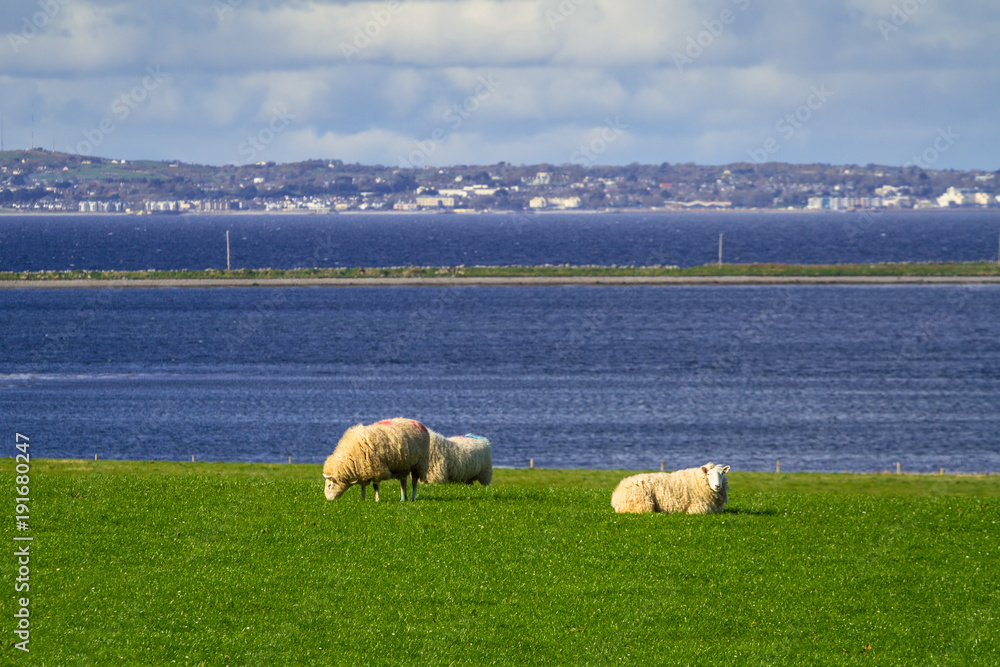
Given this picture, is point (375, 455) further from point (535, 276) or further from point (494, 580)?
point (535, 276)

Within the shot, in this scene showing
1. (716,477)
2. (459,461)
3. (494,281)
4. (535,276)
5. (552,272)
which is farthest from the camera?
(552,272)

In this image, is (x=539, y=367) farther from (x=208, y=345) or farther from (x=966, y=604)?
(x=966, y=604)

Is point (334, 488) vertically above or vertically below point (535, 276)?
above

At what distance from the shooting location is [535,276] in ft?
611

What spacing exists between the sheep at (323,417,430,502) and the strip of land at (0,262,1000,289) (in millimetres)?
152064

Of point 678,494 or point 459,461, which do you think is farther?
point 459,461

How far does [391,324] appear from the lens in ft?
423

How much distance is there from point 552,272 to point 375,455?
168828 millimetres

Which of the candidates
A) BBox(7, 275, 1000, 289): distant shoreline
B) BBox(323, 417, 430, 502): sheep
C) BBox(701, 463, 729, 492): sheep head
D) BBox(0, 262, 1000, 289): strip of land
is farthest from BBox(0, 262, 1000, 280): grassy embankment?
BBox(701, 463, 729, 492): sheep head

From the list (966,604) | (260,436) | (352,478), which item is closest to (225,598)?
(352,478)

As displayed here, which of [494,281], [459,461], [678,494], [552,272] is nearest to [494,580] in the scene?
[678,494]

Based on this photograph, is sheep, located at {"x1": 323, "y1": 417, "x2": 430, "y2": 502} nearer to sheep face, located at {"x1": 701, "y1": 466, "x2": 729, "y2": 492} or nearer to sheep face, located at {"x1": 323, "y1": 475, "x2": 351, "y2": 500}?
sheep face, located at {"x1": 323, "y1": 475, "x2": 351, "y2": 500}

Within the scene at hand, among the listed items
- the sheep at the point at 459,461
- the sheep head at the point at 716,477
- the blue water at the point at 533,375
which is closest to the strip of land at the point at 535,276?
the blue water at the point at 533,375

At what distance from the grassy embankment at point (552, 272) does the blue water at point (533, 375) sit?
25.1 metres
